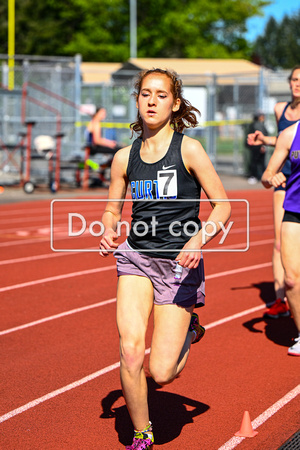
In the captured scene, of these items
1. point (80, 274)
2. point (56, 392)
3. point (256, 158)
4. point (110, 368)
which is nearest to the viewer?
point (56, 392)

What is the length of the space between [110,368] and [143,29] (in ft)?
174

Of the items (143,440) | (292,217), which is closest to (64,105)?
(292,217)

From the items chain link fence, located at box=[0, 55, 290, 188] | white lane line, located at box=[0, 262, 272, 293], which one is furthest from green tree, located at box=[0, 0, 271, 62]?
white lane line, located at box=[0, 262, 272, 293]

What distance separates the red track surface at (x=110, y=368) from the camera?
4172 mm

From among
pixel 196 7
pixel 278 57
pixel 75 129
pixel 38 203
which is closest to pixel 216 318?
pixel 38 203

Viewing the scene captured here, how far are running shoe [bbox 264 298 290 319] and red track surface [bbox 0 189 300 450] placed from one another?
0.29 ft

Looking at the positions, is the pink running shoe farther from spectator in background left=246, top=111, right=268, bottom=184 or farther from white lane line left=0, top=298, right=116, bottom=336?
spectator in background left=246, top=111, right=268, bottom=184

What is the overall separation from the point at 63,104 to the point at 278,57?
10853cm

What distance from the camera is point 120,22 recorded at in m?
56.9

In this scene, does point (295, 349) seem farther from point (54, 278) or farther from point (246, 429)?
point (54, 278)

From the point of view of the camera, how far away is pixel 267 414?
4445 millimetres

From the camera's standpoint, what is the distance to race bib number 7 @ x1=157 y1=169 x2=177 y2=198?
12.7 feet

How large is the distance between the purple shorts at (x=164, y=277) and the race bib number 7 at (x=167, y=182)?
1.19 ft

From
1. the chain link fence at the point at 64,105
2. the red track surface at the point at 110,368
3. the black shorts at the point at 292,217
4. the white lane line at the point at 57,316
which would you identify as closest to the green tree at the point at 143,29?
the chain link fence at the point at 64,105
